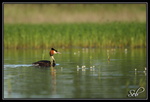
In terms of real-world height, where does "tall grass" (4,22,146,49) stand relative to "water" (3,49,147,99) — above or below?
above

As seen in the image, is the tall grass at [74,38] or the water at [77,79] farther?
the tall grass at [74,38]

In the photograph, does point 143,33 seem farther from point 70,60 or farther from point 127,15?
point 127,15

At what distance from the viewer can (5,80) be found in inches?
587

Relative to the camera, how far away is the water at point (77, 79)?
40.9 feet

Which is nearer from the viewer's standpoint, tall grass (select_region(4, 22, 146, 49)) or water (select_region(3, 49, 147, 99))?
water (select_region(3, 49, 147, 99))

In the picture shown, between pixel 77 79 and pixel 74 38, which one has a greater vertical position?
pixel 74 38

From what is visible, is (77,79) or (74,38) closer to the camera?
(77,79)

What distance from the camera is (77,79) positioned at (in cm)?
1497

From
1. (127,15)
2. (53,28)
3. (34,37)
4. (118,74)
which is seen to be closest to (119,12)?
(127,15)

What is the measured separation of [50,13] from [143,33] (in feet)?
50.8

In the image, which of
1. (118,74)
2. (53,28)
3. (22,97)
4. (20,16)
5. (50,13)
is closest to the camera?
(22,97)

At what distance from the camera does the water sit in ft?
40.9

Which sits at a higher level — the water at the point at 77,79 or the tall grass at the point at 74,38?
the tall grass at the point at 74,38

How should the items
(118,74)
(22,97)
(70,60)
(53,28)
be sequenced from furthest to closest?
(53,28), (70,60), (118,74), (22,97)
